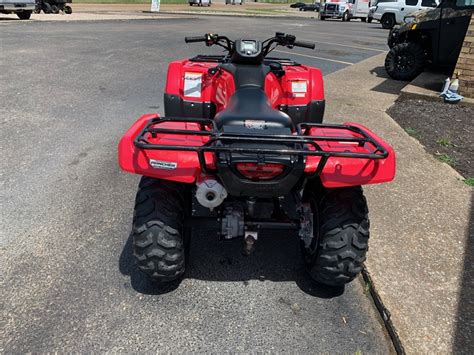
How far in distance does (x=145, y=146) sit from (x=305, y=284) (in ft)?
5.03

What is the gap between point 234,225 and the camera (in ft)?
8.41

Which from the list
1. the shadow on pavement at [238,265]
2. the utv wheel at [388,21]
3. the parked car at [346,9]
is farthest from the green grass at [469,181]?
the parked car at [346,9]

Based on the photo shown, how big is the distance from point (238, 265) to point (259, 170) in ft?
3.69

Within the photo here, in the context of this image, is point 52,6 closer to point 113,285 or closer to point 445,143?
point 445,143

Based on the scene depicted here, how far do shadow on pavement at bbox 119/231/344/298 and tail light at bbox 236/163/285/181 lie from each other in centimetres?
101

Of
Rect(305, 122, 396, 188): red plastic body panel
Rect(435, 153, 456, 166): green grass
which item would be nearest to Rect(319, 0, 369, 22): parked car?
Rect(435, 153, 456, 166): green grass

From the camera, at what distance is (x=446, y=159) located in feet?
16.5

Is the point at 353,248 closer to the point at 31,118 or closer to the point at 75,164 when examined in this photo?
the point at 75,164

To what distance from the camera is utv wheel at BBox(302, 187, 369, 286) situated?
8.14 feet

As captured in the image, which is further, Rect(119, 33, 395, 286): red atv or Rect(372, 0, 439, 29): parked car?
Rect(372, 0, 439, 29): parked car

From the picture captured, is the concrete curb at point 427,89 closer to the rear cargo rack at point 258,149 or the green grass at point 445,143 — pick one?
the green grass at point 445,143

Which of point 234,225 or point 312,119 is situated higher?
point 312,119

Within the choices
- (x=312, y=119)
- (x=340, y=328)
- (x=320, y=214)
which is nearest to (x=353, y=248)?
(x=320, y=214)

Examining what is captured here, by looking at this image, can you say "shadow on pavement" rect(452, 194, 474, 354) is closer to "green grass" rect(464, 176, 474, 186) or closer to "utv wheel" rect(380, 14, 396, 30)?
"green grass" rect(464, 176, 474, 186)
